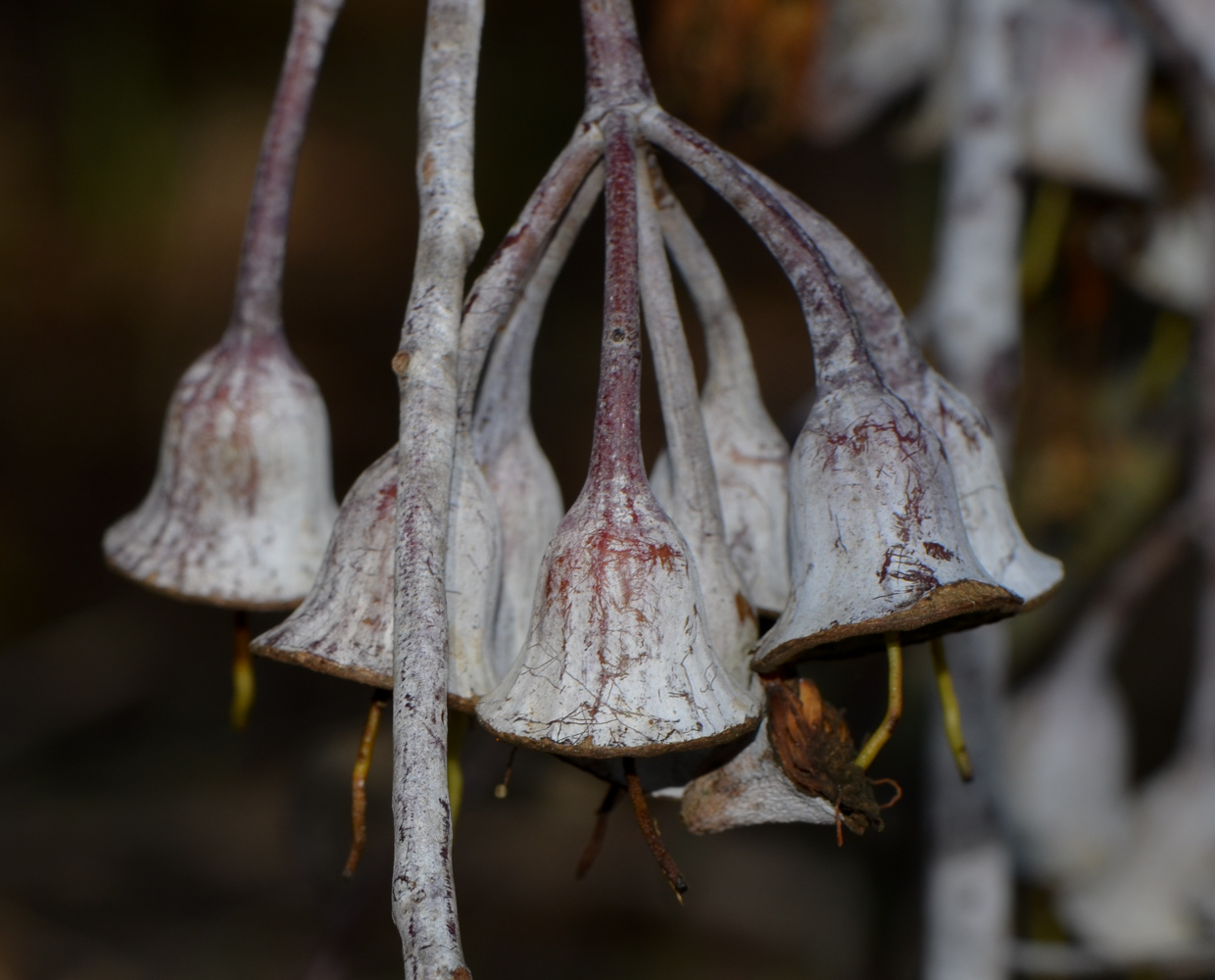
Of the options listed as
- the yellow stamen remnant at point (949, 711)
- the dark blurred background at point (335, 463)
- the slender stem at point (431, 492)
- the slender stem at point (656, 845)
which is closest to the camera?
the slender stem at point (431, 492)

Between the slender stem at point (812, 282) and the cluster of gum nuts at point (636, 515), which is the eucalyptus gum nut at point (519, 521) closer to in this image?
the cluster of gum nuts at point (636, 515)

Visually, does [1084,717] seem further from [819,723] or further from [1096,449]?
[819,723]

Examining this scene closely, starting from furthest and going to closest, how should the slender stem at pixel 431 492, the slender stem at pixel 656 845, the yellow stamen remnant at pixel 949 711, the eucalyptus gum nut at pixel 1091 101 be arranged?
the eucalyptus gum nut at pixel 1091 101
the yellow stamen remnant at pixel 949 711
the slender stem at pixel 656 845
the slender stem at pixel 431 492

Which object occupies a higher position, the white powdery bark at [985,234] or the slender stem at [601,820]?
the white powdery bark at [985,234]

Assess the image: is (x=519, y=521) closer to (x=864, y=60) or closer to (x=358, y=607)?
(x=358, y=607)

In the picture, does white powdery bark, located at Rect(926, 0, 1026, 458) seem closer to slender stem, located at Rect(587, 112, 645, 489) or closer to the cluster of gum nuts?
the cluster of gum nuts

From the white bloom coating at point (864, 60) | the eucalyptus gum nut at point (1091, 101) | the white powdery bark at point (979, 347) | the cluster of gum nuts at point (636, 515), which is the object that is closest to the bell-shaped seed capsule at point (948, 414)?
the cluster of gum nuts at point (636, 515)

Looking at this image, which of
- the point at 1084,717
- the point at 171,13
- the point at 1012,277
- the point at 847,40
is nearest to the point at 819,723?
the point at 1012,277
